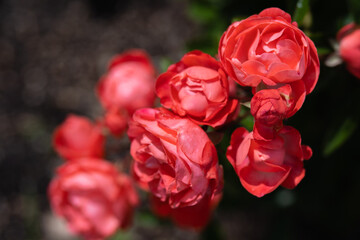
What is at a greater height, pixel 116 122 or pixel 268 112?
pixel 268 112

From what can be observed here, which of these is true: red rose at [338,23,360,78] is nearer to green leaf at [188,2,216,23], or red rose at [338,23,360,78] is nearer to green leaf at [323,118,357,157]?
green leaf at [323,118,357,157]

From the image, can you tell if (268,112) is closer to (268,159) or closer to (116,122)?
(268,159)

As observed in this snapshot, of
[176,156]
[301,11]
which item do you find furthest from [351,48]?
[176,156]

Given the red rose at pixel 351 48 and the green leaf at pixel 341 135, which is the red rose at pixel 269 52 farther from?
the green leaf at pixel 341 135

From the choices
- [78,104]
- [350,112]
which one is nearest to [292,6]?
[350,112]

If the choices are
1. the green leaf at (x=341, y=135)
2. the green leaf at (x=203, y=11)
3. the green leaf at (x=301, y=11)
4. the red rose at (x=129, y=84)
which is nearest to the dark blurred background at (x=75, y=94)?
the green leaf at (x=203, y=11)

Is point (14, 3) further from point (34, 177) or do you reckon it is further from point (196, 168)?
point (196, 168)
